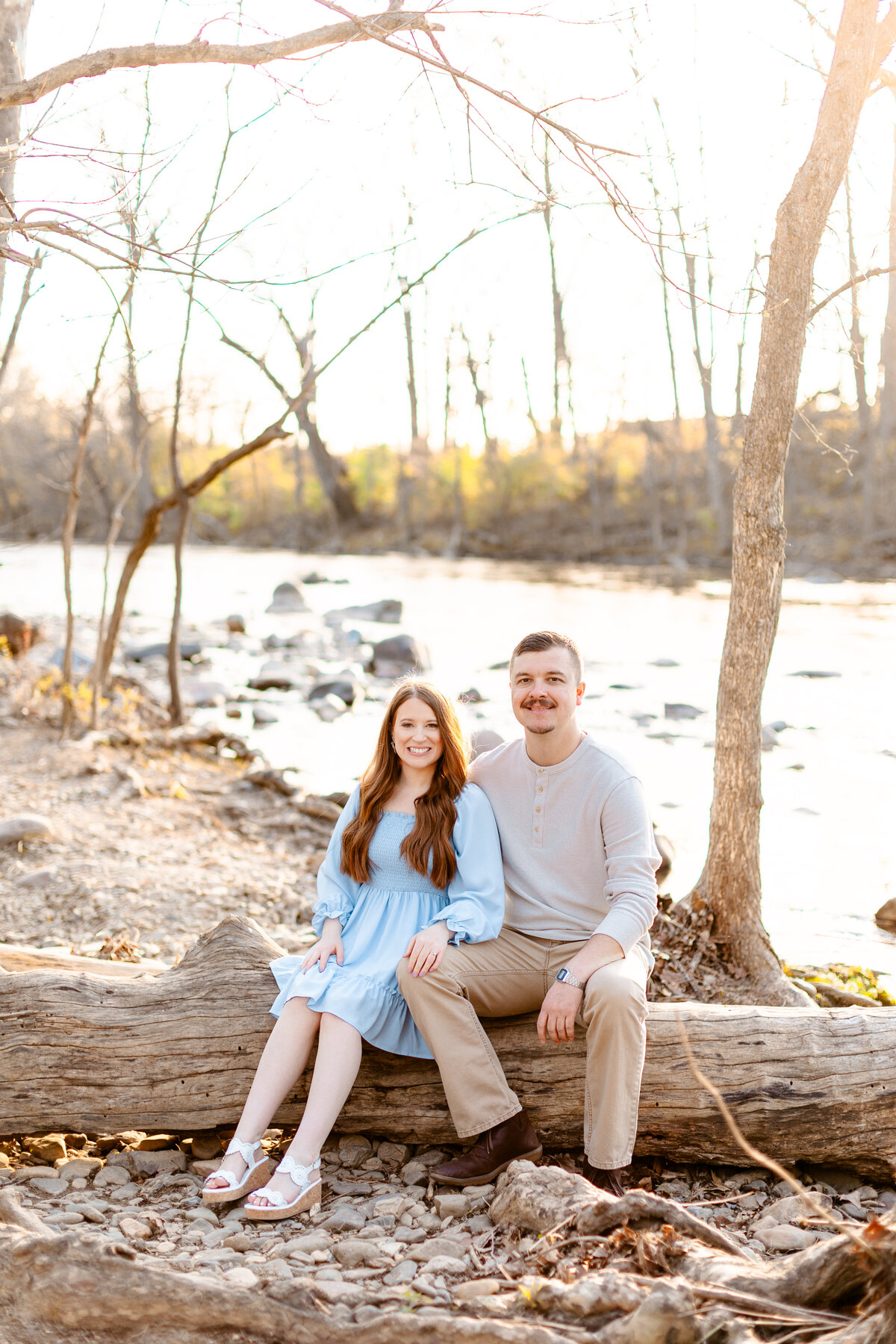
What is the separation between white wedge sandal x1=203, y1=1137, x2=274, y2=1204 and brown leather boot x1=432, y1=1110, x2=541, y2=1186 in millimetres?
456

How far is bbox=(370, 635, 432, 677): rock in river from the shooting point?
13.9m

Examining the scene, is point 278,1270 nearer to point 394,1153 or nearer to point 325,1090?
point 325,1090

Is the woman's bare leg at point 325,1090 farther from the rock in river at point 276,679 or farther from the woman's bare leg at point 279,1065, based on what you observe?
the rock in river at point 276,679

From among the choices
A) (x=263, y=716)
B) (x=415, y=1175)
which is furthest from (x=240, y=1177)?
(x=263, y=716)

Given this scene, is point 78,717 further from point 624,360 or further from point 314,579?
point 624,360

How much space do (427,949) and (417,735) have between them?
2.22ft

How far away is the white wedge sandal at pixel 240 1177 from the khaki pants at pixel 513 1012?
0.52 metres

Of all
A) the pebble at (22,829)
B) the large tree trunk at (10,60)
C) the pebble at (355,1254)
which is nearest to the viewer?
the pebble at (355,1254)

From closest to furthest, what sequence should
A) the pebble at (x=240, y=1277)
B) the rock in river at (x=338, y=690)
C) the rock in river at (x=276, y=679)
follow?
the pebble at (x=240, y=1277), the rock in river at (x=338, y=690), the rock in river at (x=276, y=679)

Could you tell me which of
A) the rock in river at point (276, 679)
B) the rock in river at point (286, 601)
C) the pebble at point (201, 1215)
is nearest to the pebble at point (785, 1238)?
the pebble at point (201, 1215)

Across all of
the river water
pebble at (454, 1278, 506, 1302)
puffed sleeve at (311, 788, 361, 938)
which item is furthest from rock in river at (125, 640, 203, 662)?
pebble at (454, 1278, 506, 1302)

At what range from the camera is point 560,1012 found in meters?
2.87


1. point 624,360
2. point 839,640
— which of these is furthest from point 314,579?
point 839,640

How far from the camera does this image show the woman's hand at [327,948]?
3.09 m
